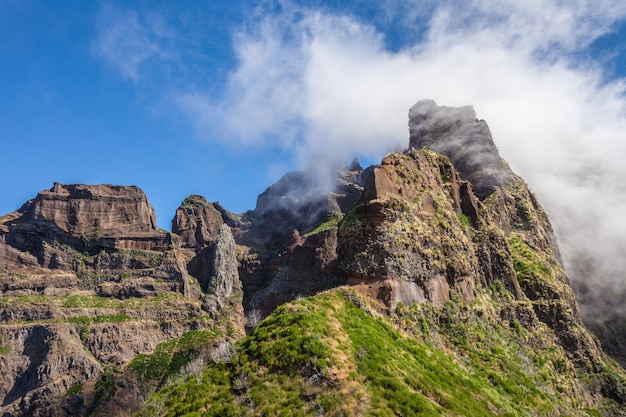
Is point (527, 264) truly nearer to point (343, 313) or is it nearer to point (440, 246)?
point (440, 246)

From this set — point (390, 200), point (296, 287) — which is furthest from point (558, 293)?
point (296, 287)

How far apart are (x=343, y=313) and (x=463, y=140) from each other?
326 feet

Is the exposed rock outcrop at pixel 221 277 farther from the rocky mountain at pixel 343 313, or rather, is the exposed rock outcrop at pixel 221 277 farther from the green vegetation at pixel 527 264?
the green vegetation at pixel 527 264

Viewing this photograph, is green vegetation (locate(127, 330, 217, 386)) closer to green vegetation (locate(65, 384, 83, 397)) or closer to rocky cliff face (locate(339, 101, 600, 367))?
green vegetation (locate(65, 384, 83, 397))

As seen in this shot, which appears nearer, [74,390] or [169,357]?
[74,390]

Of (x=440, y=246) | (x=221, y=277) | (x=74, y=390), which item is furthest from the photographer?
(x=221, y=277)

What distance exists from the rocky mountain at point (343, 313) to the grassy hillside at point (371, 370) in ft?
0.49

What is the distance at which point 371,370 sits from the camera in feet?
105

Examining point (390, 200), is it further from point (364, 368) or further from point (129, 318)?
point (129, 318)

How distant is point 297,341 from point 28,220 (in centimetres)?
17872

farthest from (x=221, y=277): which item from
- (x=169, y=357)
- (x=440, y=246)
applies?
(x=440, y=246)

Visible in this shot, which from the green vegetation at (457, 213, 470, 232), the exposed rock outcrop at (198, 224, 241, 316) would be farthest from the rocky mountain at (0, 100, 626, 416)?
the exposed rock outcrop at (198, 224, 241, 316)

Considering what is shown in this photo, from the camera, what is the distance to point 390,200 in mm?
52875

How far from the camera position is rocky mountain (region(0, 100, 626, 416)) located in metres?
32.1
